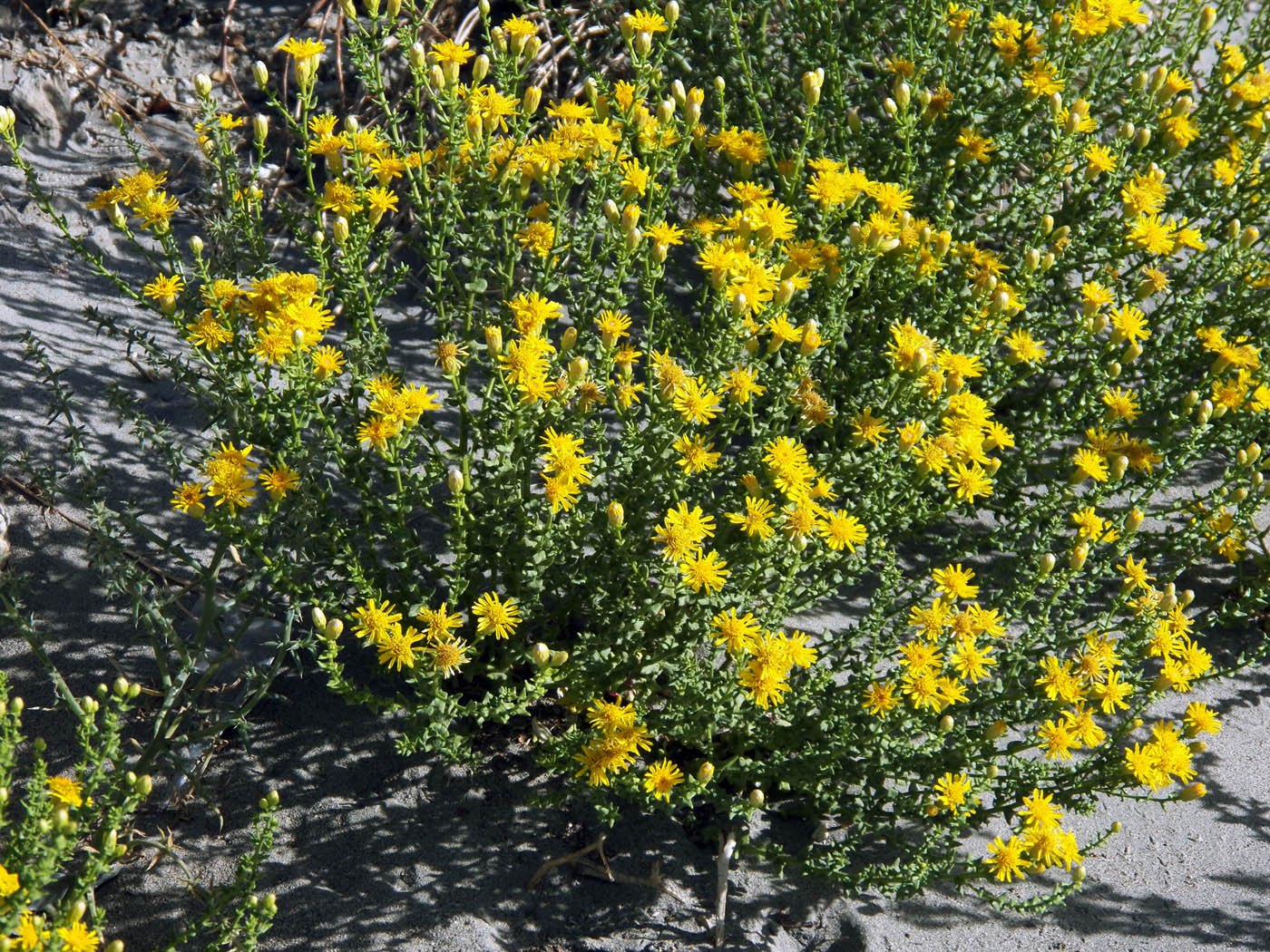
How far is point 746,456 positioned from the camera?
3109mm

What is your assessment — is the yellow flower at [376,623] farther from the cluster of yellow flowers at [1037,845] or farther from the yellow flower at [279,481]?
the cluster of yellow flowers at [1037,845]

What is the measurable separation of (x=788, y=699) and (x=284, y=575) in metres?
1.30

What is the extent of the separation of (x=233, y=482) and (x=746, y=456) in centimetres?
127

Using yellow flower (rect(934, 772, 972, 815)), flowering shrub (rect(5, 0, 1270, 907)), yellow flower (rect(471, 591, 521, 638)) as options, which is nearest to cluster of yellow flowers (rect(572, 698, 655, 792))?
flowering shrub (rect(5, 0, 1270, 907))

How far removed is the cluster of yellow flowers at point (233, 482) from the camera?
2.78 metres

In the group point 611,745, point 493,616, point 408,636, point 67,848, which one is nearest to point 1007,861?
point 611,745

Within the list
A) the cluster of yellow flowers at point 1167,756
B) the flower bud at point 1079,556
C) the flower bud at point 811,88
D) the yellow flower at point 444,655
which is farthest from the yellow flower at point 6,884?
the flower bud at point 811,88

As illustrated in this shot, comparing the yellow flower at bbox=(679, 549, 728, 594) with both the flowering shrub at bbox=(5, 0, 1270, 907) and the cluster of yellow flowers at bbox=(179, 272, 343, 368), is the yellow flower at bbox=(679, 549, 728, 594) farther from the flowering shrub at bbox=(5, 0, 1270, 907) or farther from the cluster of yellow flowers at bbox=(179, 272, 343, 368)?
the cluster of yellow flowers at bbox=(179, 272, 343, 368)

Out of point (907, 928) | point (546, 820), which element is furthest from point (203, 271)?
point (907, 928)

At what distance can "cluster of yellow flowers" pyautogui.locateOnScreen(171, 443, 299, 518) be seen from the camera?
2775 millimetres

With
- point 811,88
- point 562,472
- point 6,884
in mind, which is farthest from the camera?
point 811,88

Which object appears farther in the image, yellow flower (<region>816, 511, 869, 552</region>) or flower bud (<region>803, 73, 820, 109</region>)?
flower bud (<region>803, 73, 820, 109</region>)

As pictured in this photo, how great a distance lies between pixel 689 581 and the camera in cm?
282

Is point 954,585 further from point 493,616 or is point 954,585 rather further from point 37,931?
point 37,931
